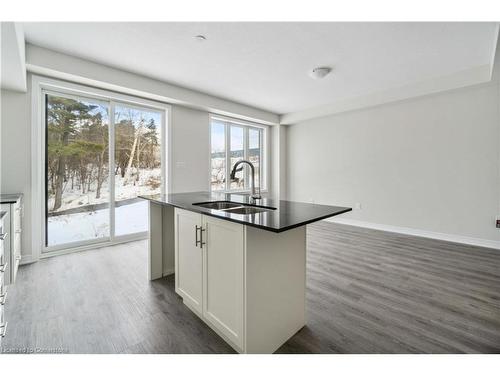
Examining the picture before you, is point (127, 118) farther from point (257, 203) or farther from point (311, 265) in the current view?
point (311, 265)

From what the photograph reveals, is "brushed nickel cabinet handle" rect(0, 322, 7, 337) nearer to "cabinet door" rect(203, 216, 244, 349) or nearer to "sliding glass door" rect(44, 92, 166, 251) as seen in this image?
"cabinet door" rect(203, 216, 244, 349)

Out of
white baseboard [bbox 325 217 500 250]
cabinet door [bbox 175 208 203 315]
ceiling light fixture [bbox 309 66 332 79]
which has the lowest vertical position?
white baseboard [bbox 325 217 500 250]

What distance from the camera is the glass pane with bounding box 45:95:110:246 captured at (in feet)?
10.5

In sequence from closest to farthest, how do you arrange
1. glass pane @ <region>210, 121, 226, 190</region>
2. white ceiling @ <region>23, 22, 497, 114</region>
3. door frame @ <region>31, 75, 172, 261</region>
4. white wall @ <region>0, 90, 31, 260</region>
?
white ceiling @ <region>23, 22, 497, 114</region>
white wall @ <region>0, 90, 31, 260</region>
door frame @ <region>31, 75, 172, 261</region>
glass pane @ <region>210, 121, 226, 190</region>

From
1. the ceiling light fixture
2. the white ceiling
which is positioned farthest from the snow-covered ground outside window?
the ceiling light fixture

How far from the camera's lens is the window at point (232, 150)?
5.29 metres

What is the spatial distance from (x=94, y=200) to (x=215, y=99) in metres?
2.77

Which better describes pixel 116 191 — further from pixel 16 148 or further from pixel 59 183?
pixel 16 148

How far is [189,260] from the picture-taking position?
1.84 metres

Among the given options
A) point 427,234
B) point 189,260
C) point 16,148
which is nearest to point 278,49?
point 189,260

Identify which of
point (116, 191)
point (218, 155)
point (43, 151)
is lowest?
point (116, 191)

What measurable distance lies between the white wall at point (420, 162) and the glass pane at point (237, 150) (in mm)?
1827

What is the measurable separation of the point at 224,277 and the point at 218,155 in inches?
164
